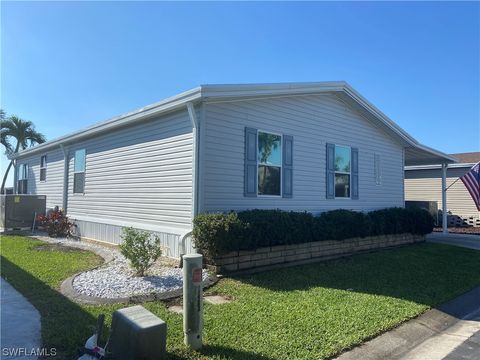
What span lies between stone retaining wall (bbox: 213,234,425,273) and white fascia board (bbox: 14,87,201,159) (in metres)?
3.29

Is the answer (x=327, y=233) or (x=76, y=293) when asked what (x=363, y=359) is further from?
(x=327, y=233)

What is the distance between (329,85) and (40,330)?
9.06 meters

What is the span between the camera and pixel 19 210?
14.5m

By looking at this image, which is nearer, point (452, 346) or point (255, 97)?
point (452, 346)

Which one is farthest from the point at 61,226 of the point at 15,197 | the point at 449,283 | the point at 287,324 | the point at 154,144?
the point at 449,283

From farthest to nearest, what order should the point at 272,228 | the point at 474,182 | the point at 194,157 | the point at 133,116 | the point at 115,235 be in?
→ the point at 474,182
the point at 115,235
the point at 133,116
the point at 194,157
the point at 272,228

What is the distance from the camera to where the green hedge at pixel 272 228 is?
7309 millimetres

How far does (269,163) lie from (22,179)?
1505 centimetres

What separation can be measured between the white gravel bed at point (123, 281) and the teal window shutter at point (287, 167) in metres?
3.55

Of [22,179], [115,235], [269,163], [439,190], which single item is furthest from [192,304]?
[439,190]

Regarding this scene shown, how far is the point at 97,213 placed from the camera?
40.4 feet

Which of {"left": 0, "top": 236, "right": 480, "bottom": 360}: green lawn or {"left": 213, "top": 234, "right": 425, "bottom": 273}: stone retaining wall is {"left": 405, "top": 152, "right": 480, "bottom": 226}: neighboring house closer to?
{"left": 213, "top": 234, "right": 425, "bottom": 273}: stone retaining wall

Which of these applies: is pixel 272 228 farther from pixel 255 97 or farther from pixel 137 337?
pixel 137 337

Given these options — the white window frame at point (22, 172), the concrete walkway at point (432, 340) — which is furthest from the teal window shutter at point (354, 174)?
the white window frame at point (22, 172)
